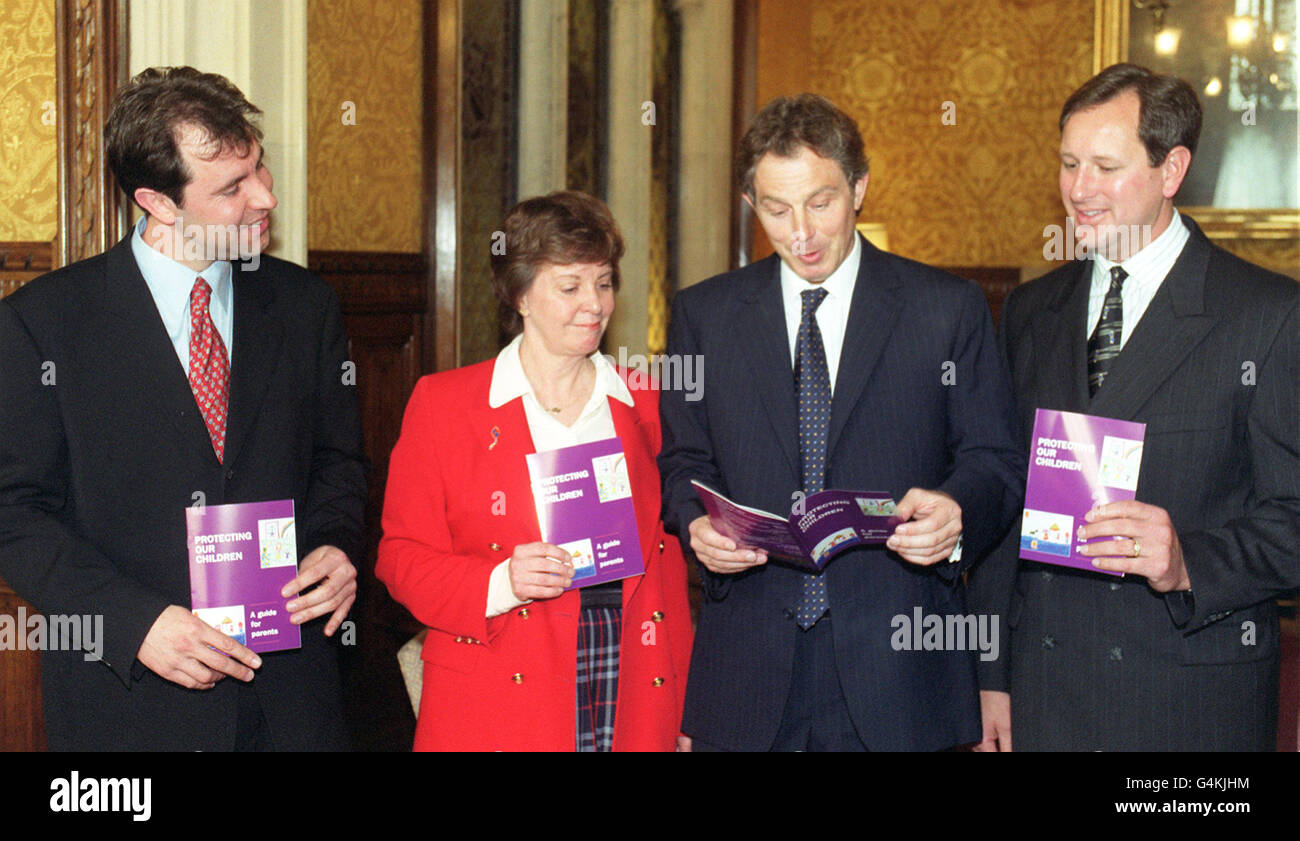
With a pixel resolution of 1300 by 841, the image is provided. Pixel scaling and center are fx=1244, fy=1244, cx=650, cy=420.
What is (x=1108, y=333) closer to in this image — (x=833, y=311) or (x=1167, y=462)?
(x=1167, y=462)

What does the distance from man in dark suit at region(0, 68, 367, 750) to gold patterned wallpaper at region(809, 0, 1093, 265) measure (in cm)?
796

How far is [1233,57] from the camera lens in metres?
8.85

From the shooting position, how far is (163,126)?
7.97 feet

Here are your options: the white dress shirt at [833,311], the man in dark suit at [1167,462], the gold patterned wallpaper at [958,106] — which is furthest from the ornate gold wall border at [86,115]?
the gold patterned wallpaper at [958,106]

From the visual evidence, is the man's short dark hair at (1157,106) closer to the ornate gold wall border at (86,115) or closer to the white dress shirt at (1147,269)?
the white dress shirt at (1147,269)

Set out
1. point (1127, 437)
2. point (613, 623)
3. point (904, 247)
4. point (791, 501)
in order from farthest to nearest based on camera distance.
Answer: point (904, 247) → point (613, 623) → point (791, 501) → point (1127, 437)

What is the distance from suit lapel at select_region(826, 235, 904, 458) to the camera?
2479 mm

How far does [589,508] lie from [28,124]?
7.65ft

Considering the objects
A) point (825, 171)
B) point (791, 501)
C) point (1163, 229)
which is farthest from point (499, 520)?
point (1163, 229)

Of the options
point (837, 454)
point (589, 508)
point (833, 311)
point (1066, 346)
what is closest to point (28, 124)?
point (589, 508)

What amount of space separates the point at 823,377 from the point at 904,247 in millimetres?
7891

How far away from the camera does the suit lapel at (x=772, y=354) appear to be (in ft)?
8.21


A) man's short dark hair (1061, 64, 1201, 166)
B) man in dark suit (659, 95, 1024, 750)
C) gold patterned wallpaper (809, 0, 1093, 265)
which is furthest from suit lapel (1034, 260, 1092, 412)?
gold patterned wallpaper (809, 0, 1093, 265)

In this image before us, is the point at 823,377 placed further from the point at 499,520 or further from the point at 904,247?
the point at 904,247
